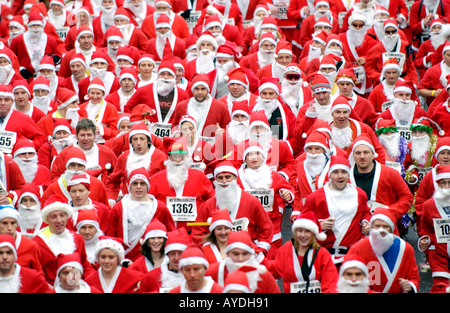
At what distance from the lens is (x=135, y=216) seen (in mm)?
10555

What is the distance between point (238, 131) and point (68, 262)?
428cm

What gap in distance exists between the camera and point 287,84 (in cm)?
1452

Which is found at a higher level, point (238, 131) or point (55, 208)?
point (238, 131)

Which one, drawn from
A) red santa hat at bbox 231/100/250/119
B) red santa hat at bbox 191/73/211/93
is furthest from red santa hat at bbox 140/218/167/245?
red santa hat at bbox 191/73/211/93

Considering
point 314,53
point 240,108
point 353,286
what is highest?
point 314,53

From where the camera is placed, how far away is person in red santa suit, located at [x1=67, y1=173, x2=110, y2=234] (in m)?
10.8

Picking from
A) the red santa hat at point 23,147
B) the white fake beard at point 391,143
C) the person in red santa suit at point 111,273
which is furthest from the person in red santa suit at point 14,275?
the white fake beard at point 391,143

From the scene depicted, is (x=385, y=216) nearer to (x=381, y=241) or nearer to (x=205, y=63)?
(x=381, y=241)

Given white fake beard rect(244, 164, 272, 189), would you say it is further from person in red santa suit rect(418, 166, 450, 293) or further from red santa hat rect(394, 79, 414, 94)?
red santa hat rect(394, 79, 414, 94)

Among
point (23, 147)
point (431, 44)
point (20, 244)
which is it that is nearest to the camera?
point (20, 244)

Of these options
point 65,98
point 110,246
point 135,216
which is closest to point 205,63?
point 65,98

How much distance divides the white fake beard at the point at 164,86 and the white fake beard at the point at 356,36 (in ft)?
13.3

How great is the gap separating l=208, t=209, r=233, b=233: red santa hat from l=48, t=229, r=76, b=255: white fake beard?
1437 millimetres
